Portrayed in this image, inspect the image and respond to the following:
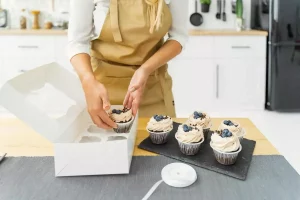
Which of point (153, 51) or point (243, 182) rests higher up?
point (153, 51)

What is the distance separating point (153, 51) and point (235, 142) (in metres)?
0.55

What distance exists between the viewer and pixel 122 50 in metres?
1.29

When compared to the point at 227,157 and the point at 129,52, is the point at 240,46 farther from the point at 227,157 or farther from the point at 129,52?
the point at 227,157

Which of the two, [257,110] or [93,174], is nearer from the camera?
[93,174]

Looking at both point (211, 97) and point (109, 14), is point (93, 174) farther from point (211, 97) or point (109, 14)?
point (211, 97)

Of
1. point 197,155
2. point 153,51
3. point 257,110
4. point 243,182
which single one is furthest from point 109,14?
point 257,110

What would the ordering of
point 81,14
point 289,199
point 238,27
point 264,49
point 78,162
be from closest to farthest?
point 289,199 < point 78,162 < point 81,14 < point 264,49 < point 238,27

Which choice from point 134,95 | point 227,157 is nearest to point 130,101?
point 134,95

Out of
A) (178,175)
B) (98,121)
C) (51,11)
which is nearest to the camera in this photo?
(178,175)

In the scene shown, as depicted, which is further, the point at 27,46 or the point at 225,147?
the point at 27,46

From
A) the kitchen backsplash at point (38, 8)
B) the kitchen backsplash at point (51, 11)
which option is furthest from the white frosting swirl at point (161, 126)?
the kitchen backsplash at point (38, 8)

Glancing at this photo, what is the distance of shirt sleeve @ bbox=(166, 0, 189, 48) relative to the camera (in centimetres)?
131

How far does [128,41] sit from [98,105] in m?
0.36

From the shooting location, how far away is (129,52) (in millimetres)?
1284
